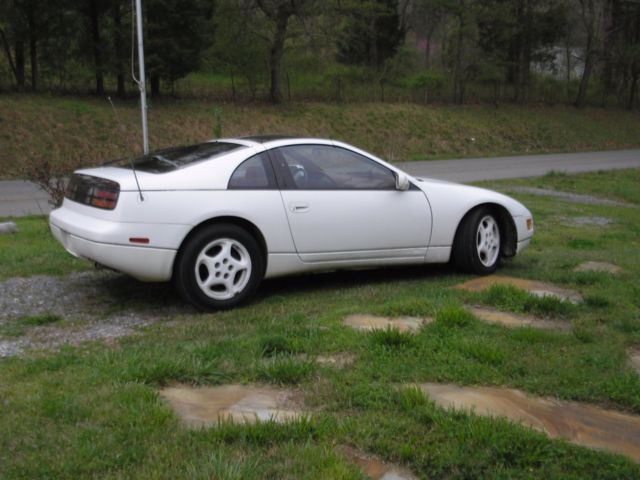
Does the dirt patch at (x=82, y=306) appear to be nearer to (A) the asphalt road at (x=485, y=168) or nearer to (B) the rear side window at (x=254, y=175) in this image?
(B) the rear side window at (x=254, y=175)

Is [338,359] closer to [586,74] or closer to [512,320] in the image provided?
[512,320]

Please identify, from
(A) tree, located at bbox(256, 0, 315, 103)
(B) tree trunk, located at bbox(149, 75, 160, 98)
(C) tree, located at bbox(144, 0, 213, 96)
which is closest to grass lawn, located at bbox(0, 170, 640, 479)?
(C) tree, located at bbox(144, 0, 213, 96)

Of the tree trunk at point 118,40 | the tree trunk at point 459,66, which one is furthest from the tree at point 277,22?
the tree trunk at point 459,66

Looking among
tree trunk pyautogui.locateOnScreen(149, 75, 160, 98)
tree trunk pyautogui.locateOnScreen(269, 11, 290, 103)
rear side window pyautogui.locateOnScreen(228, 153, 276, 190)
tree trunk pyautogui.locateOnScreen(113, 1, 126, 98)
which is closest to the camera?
rear side window pyautogui.locateOnScreen(228, 153, 276, 190)

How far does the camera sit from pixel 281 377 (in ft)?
13.3

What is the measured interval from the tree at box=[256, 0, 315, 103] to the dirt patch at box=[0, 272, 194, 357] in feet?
88.6

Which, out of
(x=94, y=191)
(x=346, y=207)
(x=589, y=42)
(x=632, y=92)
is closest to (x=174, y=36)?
(x=346, y=207)

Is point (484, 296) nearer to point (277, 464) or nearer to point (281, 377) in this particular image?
point (281, 377)

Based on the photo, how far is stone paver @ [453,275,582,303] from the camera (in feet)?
20.2

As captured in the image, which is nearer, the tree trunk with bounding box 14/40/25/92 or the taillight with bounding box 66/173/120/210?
the taillight with bounding box 66/173/120/210

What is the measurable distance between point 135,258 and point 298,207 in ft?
4.63

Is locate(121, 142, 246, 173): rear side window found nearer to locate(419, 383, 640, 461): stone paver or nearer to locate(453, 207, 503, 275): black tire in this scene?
locate(453, 207, 503, 275): black tire

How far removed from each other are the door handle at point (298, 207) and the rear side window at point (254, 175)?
0.22m

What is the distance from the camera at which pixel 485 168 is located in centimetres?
2453
